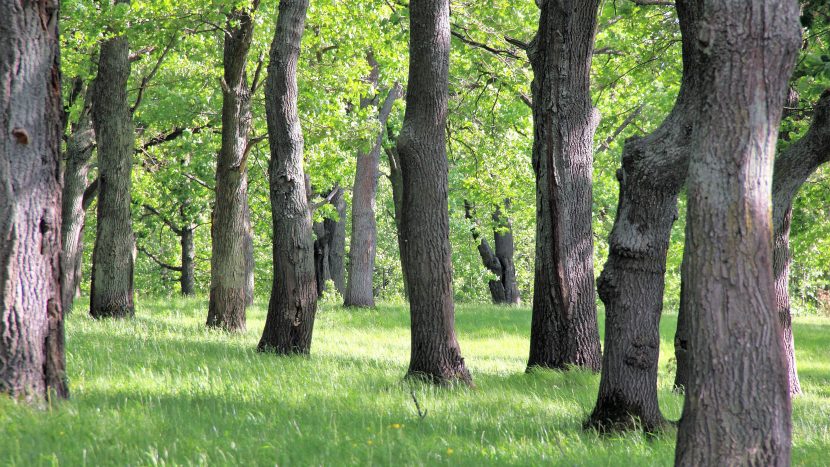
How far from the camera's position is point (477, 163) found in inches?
886

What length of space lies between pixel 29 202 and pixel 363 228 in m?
16.0

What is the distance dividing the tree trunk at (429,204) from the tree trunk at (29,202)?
13.0 feet

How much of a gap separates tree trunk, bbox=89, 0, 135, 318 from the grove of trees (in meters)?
0.04

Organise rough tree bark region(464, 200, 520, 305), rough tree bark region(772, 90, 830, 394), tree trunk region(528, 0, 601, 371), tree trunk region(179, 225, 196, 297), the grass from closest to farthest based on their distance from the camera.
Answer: the grass, tree trunk region(528, 0, 601, 371), rough tree bark region(772, 90, 830, 394), rough tree bark region(464, 200, 520, 305), tree trunk region(179, 225, 196, 297)

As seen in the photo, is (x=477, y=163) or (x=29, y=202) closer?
(x=29, y=202)

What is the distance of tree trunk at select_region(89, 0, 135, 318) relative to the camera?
47.6 feet

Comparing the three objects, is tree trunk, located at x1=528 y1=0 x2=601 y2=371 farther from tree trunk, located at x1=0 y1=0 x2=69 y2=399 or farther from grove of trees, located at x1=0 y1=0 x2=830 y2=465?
tree trunk, located at x1=0 y1=0 x2=69 y2=399

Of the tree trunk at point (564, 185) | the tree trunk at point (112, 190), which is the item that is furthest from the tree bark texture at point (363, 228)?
the tree trunk at point (564, 185)

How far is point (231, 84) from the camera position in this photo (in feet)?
43.8

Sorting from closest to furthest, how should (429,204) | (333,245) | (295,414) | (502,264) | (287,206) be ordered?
(295,414) < (429,204) < (287,206) < (333,245) < (502,264)

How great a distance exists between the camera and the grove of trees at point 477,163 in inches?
154

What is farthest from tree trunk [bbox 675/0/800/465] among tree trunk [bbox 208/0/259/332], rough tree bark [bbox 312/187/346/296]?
rough tree bark [bbox 312/187/346/296]

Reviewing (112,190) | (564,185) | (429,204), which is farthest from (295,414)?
(112,190)

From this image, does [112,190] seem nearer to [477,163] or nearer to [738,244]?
[477,163]
